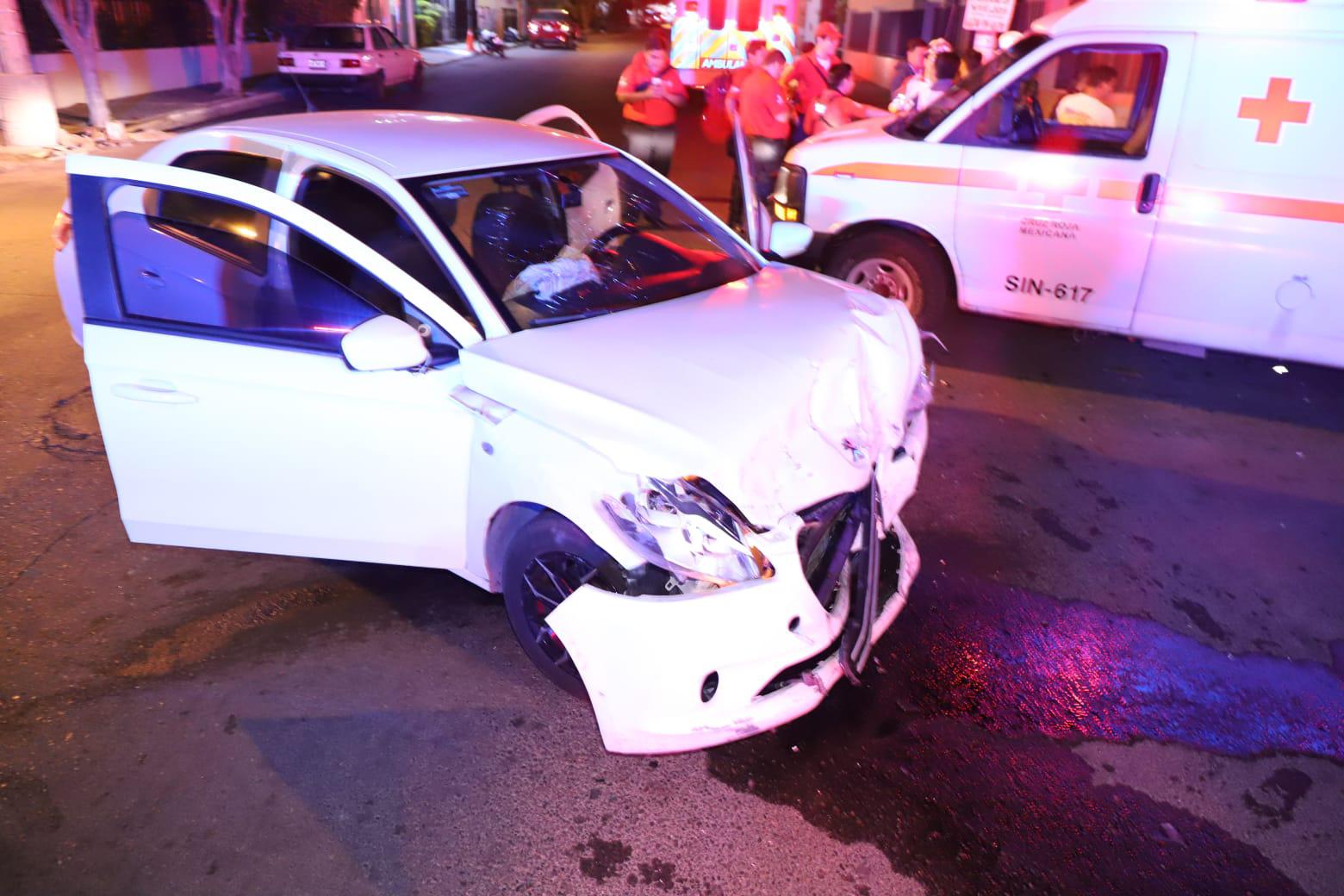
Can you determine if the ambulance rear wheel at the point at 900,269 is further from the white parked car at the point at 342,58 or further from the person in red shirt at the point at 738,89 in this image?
the white parked car at the point at 342,58

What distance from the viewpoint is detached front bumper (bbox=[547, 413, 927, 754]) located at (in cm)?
252

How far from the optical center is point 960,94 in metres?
6.02

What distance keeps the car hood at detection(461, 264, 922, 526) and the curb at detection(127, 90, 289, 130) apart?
16.1 m

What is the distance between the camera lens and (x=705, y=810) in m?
2.76

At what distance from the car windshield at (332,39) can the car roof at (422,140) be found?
57.0ft

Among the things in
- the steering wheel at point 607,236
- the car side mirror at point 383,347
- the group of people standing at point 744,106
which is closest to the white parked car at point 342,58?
the group of people standing at point 744,106

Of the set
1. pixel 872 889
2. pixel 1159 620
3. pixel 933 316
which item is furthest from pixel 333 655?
pixel 933 316

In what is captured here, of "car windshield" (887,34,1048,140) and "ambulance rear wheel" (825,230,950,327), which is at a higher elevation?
"car windshield" (887,34,1048,140)

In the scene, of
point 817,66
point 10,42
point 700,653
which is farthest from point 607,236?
point 10,42

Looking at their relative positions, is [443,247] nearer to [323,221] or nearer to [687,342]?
[323,221]

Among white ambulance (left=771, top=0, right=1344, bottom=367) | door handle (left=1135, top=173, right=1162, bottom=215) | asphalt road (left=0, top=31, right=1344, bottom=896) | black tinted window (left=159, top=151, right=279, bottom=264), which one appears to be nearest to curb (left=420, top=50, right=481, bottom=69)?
white ambulance (left=771, top=0, right=1344, bottom=367)

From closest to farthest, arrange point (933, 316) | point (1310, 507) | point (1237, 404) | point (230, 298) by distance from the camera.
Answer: point (230, 298) < point (1310, 507) < point (1237, 404) < point (933, 316)

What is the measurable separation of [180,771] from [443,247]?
6.08 ft

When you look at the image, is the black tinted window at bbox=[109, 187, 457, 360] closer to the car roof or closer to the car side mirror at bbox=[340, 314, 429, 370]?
the car side mirror at bbox=[340, 314, 429, 370]
